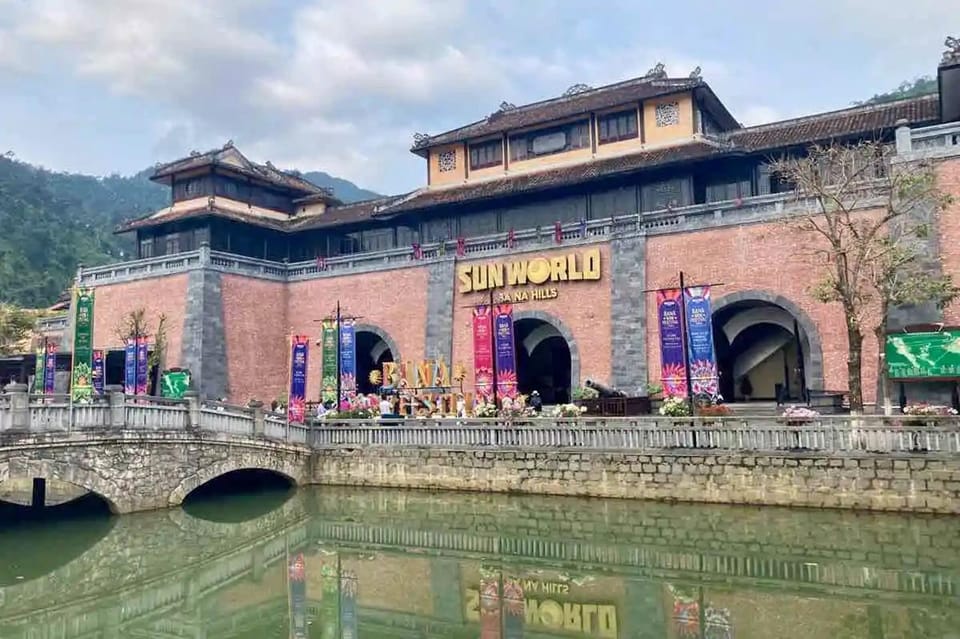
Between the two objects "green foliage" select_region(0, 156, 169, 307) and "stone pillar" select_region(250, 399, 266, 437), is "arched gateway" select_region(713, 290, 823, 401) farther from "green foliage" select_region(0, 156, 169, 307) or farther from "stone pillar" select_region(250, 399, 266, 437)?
"green foliage" select_region(0, 156, 169, 307)

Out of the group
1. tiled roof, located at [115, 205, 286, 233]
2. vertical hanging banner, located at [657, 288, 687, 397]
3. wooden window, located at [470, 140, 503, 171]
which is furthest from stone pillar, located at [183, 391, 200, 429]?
wooden window, located at [470, 140, 503, 171]

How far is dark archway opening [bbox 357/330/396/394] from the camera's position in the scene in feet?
95.0

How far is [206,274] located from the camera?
26.3m

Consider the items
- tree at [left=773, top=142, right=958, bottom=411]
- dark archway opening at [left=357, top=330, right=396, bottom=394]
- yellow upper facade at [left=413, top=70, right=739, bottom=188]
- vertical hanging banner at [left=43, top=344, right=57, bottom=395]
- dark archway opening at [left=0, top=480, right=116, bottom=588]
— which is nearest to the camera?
dark archway opening at [left=0, top=480, right=116, bottom=588]

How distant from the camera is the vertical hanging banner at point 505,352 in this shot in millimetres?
21172

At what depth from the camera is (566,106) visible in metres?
26.9

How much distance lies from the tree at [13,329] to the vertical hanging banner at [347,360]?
1964 cm

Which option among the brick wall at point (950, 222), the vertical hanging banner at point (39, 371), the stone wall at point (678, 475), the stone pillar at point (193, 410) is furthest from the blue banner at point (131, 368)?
the brick wall at point (950, 222)

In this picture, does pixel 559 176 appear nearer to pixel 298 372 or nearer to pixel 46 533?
pixel 298 372

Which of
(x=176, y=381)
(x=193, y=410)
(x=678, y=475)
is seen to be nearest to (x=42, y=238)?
(x=176, y=381)

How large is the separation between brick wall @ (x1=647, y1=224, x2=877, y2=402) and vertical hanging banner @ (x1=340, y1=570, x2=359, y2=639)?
1178 centimetres

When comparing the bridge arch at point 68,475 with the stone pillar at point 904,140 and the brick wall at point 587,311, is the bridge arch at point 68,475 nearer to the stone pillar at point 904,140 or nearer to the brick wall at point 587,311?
the brick wall at point 587,311

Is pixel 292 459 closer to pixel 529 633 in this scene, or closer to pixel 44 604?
pixel 44 604

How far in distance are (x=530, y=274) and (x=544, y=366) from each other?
512 centimetres
